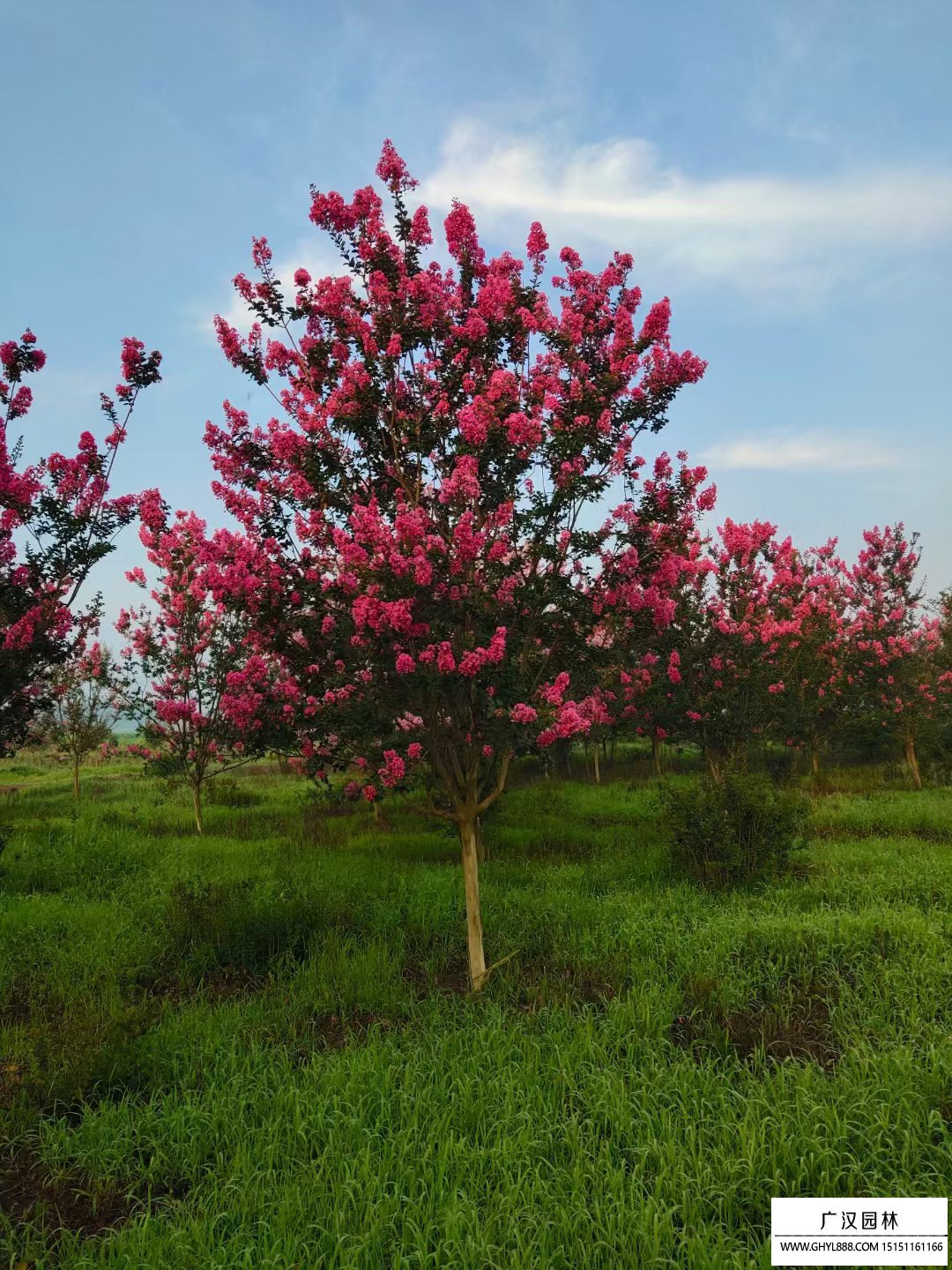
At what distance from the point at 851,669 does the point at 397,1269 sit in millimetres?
20272

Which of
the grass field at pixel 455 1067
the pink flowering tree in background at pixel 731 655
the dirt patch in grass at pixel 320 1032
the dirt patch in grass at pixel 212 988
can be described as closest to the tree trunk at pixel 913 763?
the pink flowering tree in background at pixel 731 655

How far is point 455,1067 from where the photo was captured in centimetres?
454

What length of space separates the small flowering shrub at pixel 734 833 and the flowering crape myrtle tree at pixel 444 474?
4.03m

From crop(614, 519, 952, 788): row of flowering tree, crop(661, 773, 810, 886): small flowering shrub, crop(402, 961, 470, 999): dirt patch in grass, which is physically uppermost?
crop(614, 519, 952, 788): row of flowering tree

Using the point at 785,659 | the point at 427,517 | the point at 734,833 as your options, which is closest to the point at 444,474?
the point at 427,517

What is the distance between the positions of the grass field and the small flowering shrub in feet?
1.27

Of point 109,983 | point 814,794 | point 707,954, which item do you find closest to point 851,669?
point 814,794

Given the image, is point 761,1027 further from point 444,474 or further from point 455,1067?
point 444,474

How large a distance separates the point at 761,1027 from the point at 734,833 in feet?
14.7

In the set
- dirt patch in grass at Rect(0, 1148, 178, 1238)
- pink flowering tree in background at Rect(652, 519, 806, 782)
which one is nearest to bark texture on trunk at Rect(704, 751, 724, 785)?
pink flowering tree in background at Rect(652, 519, 806, 782)

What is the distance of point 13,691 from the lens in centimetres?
677

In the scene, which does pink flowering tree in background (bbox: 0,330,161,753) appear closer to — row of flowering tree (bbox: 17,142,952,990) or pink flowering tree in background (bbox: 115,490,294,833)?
row of flowering tree (bbox: 17,142,952,990)

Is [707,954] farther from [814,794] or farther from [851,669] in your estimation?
[851,669]

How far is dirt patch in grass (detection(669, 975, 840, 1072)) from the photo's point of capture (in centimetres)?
481
